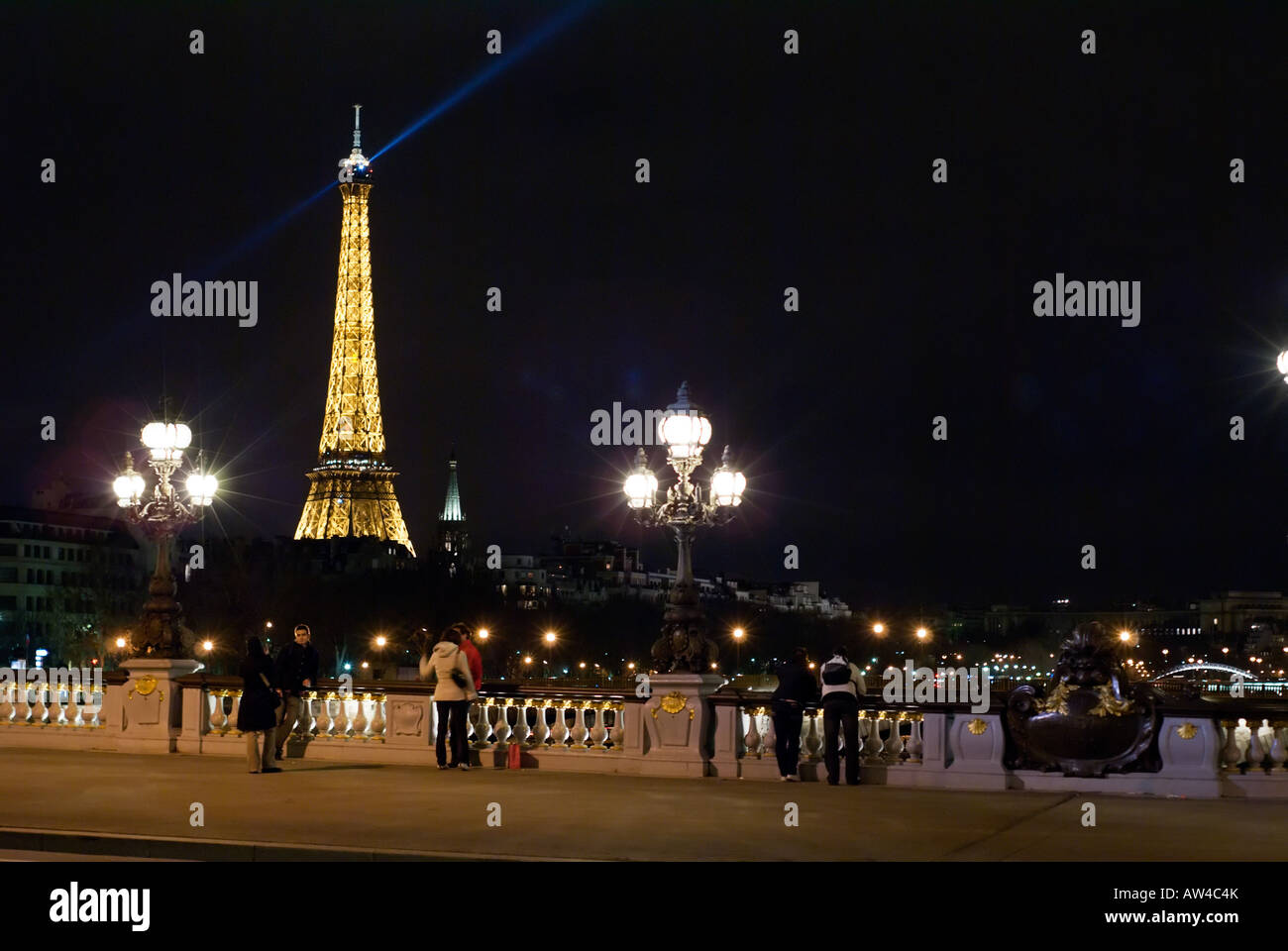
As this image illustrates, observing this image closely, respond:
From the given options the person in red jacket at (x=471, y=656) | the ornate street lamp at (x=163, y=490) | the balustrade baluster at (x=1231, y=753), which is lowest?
the balustrade baluster at (x=1231, y=753)

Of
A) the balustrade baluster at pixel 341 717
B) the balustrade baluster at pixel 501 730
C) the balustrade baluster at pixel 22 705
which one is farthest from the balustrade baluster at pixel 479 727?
the balustrade baluster at pixel 22 705

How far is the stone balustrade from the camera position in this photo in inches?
846

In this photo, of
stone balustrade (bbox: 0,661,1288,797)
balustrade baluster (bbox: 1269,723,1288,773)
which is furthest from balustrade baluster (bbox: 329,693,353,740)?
balustrade baluster (bbox: 1269,723,1288,773)

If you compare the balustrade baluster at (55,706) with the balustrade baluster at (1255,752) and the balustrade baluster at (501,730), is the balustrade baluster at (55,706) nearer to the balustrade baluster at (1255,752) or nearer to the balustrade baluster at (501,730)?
the balustrade baluster at (501,730)

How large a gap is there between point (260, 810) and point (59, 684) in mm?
12409

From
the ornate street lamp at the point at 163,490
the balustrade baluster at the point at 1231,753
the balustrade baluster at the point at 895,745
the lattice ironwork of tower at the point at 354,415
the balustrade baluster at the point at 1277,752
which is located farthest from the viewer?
the lattice ironwork of tower at the point at 354,415

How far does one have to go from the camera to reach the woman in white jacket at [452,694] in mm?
24297

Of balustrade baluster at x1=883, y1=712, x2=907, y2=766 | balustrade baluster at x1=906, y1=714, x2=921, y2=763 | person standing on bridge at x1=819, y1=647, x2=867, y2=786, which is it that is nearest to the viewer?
person standing on bridge at x1=819, y1=647, x2=867, y2=786

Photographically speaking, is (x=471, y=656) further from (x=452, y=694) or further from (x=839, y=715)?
(x=839, y=715)

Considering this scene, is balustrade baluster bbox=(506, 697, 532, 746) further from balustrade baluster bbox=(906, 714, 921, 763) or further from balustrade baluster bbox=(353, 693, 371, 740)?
balustrade baluster bbox=(906, 714, 921, 763)

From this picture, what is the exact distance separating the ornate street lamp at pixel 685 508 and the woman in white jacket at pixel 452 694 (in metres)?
2.54

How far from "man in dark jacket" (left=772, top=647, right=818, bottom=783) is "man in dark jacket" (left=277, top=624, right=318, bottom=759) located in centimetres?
612
